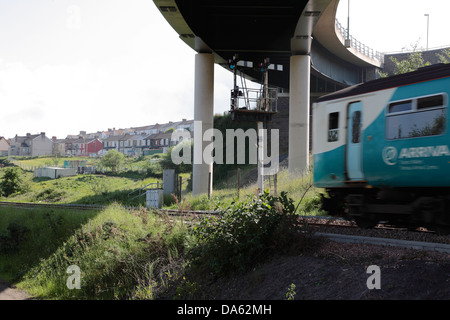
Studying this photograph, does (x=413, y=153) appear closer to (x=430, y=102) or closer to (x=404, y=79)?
(x=430, y=102)

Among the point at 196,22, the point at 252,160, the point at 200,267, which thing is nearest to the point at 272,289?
the point at 200,267

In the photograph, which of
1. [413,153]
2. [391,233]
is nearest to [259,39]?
[413,153]

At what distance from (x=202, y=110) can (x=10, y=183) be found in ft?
74.6

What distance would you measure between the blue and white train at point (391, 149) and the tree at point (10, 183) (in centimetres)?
3421

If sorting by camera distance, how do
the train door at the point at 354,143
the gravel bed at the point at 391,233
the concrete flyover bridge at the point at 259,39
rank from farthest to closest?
the concrete flyover bridge at the point at 259,39
the train door at the point at 354,143
the gravel bed at the point at 391,233

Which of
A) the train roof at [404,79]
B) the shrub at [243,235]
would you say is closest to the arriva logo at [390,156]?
the train roof at [404,79]

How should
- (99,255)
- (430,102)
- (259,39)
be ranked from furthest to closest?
1. (259,39)
2. (99,255)
3. (430,102)

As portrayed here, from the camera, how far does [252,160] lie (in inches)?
1439

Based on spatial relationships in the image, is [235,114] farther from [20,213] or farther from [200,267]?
[200,267]

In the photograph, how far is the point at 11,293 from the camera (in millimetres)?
10828

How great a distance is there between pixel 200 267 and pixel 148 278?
5.15 feet

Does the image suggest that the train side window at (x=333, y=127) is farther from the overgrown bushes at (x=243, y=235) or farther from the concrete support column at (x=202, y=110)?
the concrete support column at (x=202, y=110)

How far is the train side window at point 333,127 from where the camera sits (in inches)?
388

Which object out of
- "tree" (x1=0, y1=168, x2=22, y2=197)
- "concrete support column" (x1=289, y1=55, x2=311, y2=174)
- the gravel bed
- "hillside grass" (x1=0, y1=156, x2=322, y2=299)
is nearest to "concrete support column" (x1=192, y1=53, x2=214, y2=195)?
"concrete support column" (x1=289, y1=55, x2=311, y2=174)
